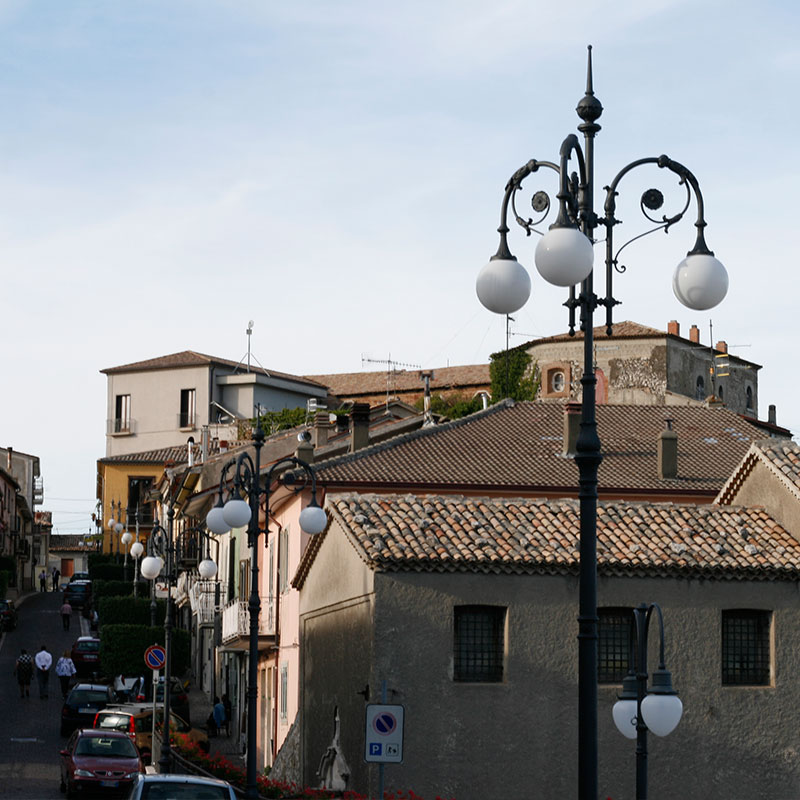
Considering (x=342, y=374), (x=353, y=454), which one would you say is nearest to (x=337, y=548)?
(x=353, y=454)

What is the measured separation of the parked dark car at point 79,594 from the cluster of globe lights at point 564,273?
68627 millimetres

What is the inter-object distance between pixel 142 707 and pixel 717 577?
58.4ft

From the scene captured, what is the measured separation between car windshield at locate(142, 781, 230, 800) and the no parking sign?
350 centimetres

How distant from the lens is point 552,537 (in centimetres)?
2595

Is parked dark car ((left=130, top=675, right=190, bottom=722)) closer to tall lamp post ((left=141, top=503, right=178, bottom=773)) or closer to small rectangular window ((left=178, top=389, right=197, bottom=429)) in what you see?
tall lamp post ((left=141, top=503, right=178, bottom=773))

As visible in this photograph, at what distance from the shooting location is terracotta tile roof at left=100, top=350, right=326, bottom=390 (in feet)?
315

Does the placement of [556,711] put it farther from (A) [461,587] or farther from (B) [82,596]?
(B) [82,596]

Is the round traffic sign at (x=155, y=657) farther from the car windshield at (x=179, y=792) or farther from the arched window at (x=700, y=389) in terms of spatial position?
the arched window at (x=700, y=389)

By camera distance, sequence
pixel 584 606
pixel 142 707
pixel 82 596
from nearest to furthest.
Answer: pixel 584 606 → pixel 142 707 → pixel 82 596

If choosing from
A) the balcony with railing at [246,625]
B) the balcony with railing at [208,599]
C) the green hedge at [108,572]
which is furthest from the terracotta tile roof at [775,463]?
the green hedge at [108,572]

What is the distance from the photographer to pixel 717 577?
25766mm

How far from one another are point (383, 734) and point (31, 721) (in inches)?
1053

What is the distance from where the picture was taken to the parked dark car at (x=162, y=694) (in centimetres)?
4081

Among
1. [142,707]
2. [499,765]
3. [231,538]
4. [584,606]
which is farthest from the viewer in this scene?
[231,538]
